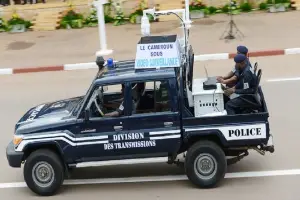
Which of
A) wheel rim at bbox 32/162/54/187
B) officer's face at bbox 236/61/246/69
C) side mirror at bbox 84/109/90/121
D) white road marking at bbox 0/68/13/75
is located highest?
officer's face at bbox 236/61/246/69

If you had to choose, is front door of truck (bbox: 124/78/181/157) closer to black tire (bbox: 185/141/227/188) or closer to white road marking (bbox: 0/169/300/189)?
→ black tire (bbox: 185/141/227/188)

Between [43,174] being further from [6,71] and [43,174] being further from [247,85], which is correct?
[6,71]

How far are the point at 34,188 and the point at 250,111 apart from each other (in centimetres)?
322

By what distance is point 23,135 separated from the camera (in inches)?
350

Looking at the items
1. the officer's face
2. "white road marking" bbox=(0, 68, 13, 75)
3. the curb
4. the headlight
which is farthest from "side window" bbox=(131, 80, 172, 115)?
"white road marking" bbox=(0, 68, 13, 75)

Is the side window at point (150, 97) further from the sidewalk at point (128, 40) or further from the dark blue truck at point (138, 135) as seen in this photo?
the sidewalk at point (128, 40)

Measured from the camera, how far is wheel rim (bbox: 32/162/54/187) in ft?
29.2

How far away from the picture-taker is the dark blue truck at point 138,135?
862cm

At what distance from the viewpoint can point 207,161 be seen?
28.5 ft

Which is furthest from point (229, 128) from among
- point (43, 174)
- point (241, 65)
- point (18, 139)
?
point (18, 139)

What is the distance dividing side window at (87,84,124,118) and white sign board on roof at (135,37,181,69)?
1.60 feet

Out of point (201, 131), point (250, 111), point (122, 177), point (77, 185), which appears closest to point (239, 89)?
point (250, 111)

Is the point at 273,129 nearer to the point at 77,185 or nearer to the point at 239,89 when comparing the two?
the point at 239,89

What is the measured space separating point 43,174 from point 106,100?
1.38 m
